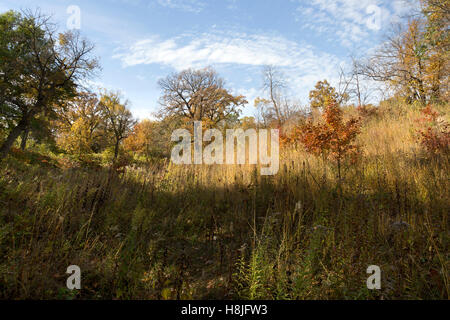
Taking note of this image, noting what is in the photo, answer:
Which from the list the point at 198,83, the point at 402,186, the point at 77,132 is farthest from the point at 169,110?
the point at 402,186

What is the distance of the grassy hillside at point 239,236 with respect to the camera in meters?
1.84

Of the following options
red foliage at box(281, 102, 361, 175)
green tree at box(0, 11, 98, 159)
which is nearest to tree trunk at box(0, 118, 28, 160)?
green tree at box(0, 11, 98, 159)

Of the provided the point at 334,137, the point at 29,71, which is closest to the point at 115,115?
the point at 29,71

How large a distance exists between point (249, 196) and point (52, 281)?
3492 millimetres

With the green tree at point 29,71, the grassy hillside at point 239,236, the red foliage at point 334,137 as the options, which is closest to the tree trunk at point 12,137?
the green tree at point 29,71

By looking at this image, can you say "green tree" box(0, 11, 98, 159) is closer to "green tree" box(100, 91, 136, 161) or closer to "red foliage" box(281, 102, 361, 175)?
"green tree" box(100, 91, 136, 161)

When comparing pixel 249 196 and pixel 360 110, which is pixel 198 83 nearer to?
pixel 360 110

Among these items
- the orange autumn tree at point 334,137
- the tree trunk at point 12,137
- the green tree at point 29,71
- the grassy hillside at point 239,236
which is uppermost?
the green tree at point 29,71

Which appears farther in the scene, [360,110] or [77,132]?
[77,132]

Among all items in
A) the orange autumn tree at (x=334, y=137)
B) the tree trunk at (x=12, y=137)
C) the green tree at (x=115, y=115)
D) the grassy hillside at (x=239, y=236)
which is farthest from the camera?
the green tree at (x=115, y=115)

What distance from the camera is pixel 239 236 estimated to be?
10.9 ft

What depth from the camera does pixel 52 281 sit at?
1.85m

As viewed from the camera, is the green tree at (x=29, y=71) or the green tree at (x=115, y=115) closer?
the green tree at (x=29, y=71)

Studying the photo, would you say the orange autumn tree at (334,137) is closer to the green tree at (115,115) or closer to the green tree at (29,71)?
the green tree at (29,71)
